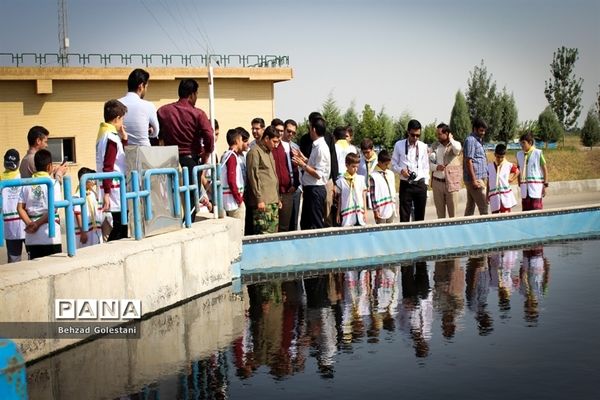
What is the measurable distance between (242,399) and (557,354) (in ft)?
8.82

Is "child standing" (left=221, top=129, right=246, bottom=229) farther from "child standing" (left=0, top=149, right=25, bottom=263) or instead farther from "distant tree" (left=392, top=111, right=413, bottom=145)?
"distant tree" (left=392, top=111, right=413, bottom=145)

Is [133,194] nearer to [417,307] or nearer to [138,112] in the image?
[138,112]

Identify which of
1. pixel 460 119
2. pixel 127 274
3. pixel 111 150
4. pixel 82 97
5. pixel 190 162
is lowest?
pixel 127 274

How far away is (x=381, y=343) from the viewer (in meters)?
8.78

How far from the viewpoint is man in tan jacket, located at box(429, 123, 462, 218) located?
16453 mm

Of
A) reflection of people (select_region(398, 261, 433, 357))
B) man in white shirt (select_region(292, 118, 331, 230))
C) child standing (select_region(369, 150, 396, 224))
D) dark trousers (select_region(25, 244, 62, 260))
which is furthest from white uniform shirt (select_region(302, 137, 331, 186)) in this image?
dark trousers (select_region(25, 244, 62, 260))

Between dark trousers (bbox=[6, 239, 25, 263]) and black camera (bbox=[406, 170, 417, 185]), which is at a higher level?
black camera (bbox=[406, 170, 417, 185])

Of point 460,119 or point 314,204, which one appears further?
point 460,119

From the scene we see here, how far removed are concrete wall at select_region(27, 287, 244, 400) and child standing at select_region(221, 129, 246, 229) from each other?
3.10 metres

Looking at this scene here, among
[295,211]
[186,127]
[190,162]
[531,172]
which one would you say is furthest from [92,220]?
[531,172]

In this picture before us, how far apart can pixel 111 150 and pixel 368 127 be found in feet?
164

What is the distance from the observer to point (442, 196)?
55.0 ft

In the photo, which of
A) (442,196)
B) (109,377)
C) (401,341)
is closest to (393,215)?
(442,196)

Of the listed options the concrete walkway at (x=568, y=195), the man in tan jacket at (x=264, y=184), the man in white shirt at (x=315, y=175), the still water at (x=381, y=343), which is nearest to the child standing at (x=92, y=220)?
the still water at (x=381, y=343)
